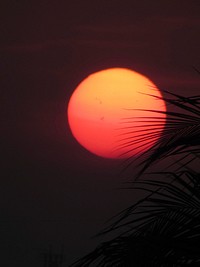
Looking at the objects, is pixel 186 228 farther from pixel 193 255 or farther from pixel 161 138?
pixel 161 138

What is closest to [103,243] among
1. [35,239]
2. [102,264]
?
[102,264]

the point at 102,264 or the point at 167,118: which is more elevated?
the point at 167,118

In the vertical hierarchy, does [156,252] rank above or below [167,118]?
below

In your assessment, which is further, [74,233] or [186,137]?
[74,233]

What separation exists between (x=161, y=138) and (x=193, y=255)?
74cm

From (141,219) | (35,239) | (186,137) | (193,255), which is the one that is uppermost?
(35,239)

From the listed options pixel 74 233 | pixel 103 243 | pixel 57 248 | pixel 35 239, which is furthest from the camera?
pixel 35 239

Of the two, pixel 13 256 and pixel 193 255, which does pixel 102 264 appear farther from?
pixel 13 256

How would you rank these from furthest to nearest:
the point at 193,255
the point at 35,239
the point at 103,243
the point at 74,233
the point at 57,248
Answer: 1. the point at 35,239
2. the point at 74,233
3. the point at 57,248
4. the point at 103,243
5. the point at 193,255

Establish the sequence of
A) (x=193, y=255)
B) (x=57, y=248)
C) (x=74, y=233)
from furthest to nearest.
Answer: (x=74, y=233)
(x=57, y=248)
(x=193, y=255)

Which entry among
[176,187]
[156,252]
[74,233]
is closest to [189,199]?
[176,187]

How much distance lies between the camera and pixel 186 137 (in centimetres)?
405

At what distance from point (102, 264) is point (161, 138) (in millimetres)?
693

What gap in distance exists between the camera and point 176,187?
163 inches
